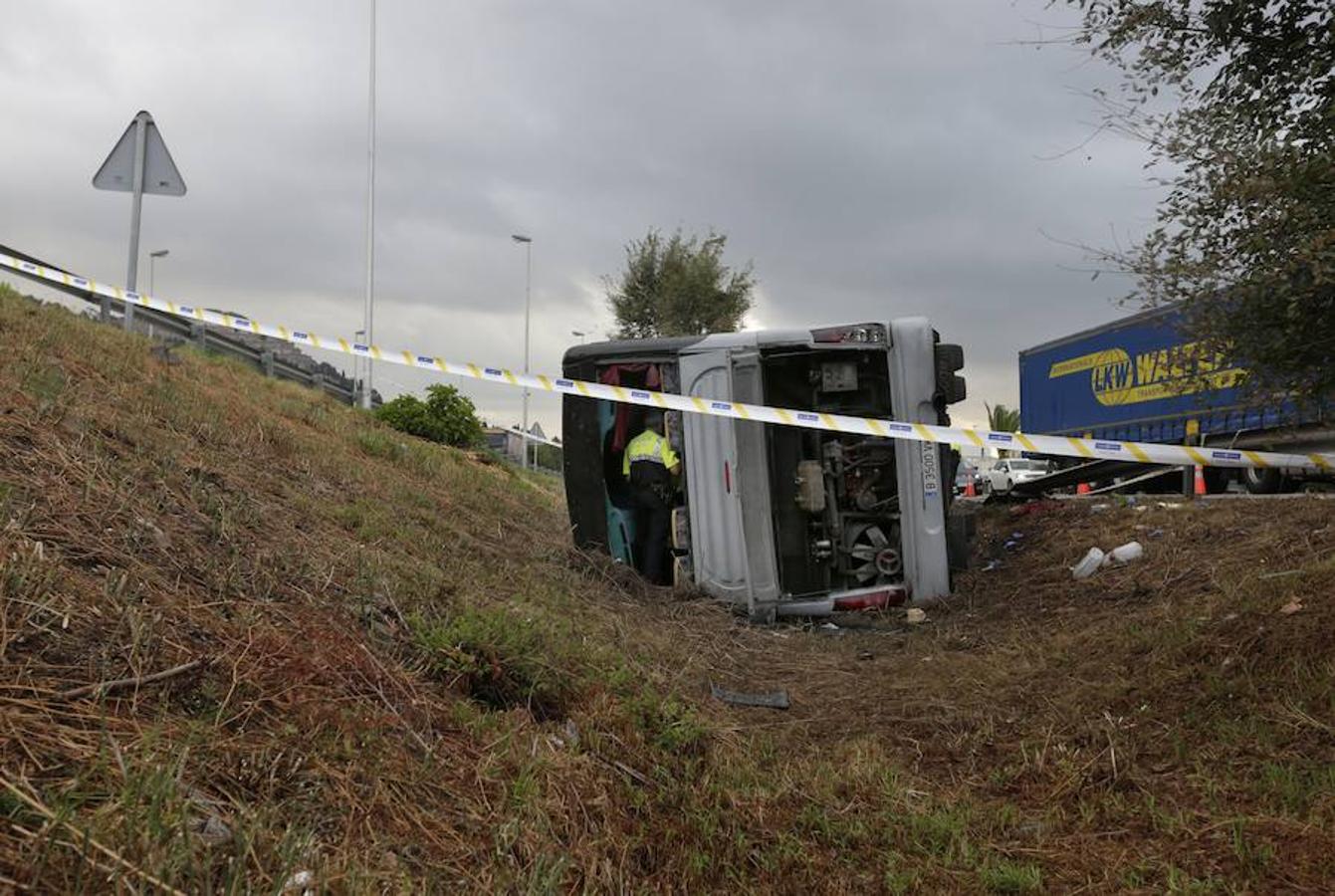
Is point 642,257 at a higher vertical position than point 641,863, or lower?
higher

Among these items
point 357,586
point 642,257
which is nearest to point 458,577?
point 357,586

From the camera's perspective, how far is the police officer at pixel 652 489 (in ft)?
25.6

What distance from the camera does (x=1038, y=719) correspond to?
13.9ft

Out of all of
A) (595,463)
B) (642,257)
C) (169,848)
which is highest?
(642,257)

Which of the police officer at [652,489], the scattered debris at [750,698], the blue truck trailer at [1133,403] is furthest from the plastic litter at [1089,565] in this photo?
the scattered debris at [750,698]

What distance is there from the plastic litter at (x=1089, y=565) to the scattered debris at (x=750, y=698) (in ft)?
11.6

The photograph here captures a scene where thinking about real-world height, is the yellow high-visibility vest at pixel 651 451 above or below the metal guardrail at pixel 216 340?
below

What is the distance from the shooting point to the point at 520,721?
3.36 meters

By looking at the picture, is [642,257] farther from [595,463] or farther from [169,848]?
[169,848]

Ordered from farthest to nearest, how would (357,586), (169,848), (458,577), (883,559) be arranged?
(883,559), (458,577), (357,586), (169,848)

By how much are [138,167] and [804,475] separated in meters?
6.01

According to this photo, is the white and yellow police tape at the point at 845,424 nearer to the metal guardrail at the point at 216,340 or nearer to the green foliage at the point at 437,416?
the metal guardrail at the point at 216,340

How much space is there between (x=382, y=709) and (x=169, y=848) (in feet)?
3.73

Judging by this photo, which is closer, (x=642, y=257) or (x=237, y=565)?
(x=237, y=565)
